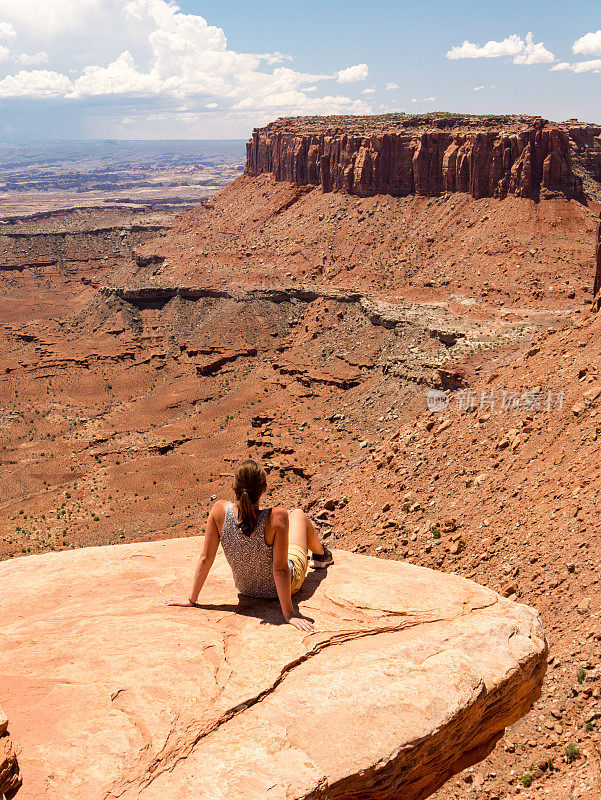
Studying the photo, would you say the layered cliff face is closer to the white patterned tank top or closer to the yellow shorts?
the yellow shorts

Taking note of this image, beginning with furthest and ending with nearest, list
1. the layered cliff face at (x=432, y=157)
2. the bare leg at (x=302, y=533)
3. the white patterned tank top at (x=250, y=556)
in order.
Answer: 1. the layered cliff face at (x=432, y=157)
2. the bare leg at (x=302, y=533)
3. the white patterned tank top at (x=250, y=556)

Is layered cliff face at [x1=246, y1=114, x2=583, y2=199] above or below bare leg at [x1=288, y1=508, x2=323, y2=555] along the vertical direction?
above

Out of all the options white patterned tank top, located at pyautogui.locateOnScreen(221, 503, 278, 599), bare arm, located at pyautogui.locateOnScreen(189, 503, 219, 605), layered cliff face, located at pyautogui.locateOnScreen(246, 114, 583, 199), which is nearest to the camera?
white patterned tank top, located at pyautogui.locateOnScreen(221, 503, 278, 599)

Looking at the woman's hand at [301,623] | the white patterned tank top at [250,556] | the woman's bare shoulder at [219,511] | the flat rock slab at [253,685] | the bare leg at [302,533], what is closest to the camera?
the flat rock slab at [253,685]

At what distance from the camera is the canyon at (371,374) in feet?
45.1

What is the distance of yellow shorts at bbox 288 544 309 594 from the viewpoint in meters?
7.55

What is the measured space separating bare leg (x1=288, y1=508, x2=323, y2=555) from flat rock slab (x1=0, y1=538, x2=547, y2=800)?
1.44 feet

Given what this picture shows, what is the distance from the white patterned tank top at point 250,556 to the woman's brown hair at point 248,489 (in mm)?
101

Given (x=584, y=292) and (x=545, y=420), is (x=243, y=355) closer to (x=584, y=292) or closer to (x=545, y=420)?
(x=584, y=292)

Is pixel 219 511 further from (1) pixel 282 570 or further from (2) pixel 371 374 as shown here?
(2) pixel 371 374

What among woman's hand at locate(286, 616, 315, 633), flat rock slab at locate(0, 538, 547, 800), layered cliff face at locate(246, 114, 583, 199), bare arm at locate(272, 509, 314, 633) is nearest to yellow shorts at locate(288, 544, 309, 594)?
flat rock slab at locate(0, 538, 547, 800)

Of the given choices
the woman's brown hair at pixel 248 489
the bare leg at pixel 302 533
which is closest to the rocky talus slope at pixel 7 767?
the woman's brown hair at pixel 248 489

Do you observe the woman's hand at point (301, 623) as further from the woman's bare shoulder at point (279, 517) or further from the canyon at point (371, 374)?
the canyon at point (371, 374)

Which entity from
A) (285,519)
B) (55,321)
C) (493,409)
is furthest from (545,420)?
(55,321)
